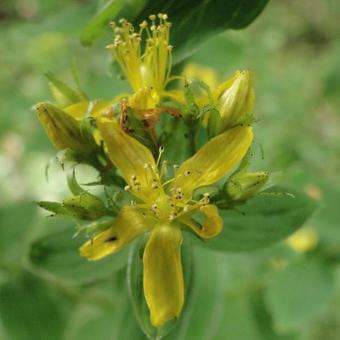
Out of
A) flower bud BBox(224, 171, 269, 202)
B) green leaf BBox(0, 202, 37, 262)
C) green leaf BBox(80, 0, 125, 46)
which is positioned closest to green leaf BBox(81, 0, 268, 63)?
green leaf BBox(80, 0, 125, 46)

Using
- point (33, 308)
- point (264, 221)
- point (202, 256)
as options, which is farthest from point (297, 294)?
point (33, 308)

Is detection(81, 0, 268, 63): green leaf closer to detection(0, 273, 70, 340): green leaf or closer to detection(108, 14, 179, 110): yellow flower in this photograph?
detection(108, 14, 179, 110): yellow flower

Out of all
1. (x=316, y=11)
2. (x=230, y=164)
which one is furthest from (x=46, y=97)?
(x=316, y=11)

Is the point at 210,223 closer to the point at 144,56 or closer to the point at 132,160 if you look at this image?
the point at 132,160

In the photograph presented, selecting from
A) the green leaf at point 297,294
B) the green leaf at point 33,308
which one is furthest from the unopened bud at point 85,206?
the green leaf at point 297,294

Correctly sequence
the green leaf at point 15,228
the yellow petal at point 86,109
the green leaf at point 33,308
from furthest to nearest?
1. the green leaf at point 15,228
2. the green leaf at point 33,308
3. the yellow petal at point 86,109

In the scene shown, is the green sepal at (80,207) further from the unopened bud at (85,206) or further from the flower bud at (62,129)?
the flower bud at (62,129)

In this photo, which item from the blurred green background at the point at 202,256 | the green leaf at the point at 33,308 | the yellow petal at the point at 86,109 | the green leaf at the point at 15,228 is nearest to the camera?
the yellow petal at the point at 86,109
